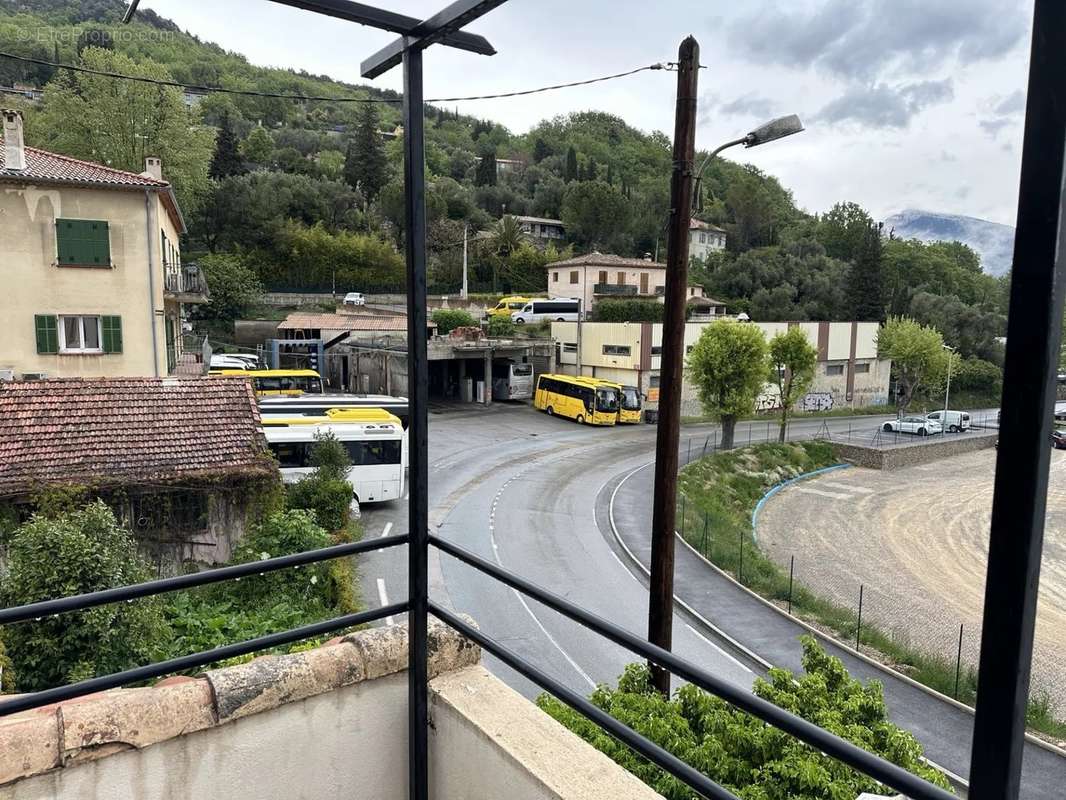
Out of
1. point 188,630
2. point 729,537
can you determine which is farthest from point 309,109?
point 188,630

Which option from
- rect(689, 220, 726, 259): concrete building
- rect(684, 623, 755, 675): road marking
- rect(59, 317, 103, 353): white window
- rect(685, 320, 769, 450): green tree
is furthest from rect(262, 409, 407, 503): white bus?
rect(689, 220, 726, 259): concrete building

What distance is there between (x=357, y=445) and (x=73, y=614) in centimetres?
964

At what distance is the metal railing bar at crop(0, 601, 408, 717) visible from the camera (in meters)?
1.68

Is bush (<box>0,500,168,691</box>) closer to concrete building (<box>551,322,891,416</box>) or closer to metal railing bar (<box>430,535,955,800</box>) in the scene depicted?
metal railing bar (<box>430,535,955,800</box>)

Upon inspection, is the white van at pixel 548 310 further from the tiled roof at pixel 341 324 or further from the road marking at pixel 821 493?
the road marking at pixel 821 493

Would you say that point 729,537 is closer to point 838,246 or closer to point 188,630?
point 188,630

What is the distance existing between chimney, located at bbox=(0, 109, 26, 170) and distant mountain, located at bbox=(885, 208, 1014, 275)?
20347 millimetres

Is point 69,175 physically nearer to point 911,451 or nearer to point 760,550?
point 760,550

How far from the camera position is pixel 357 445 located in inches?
670

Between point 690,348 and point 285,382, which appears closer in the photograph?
point 285,382

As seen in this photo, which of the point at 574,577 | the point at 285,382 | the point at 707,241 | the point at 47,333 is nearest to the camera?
the point at 574,577

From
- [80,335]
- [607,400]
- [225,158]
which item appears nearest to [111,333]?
[80,335]

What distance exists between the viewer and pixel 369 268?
5022 cm

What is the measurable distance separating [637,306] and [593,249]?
2127cm
